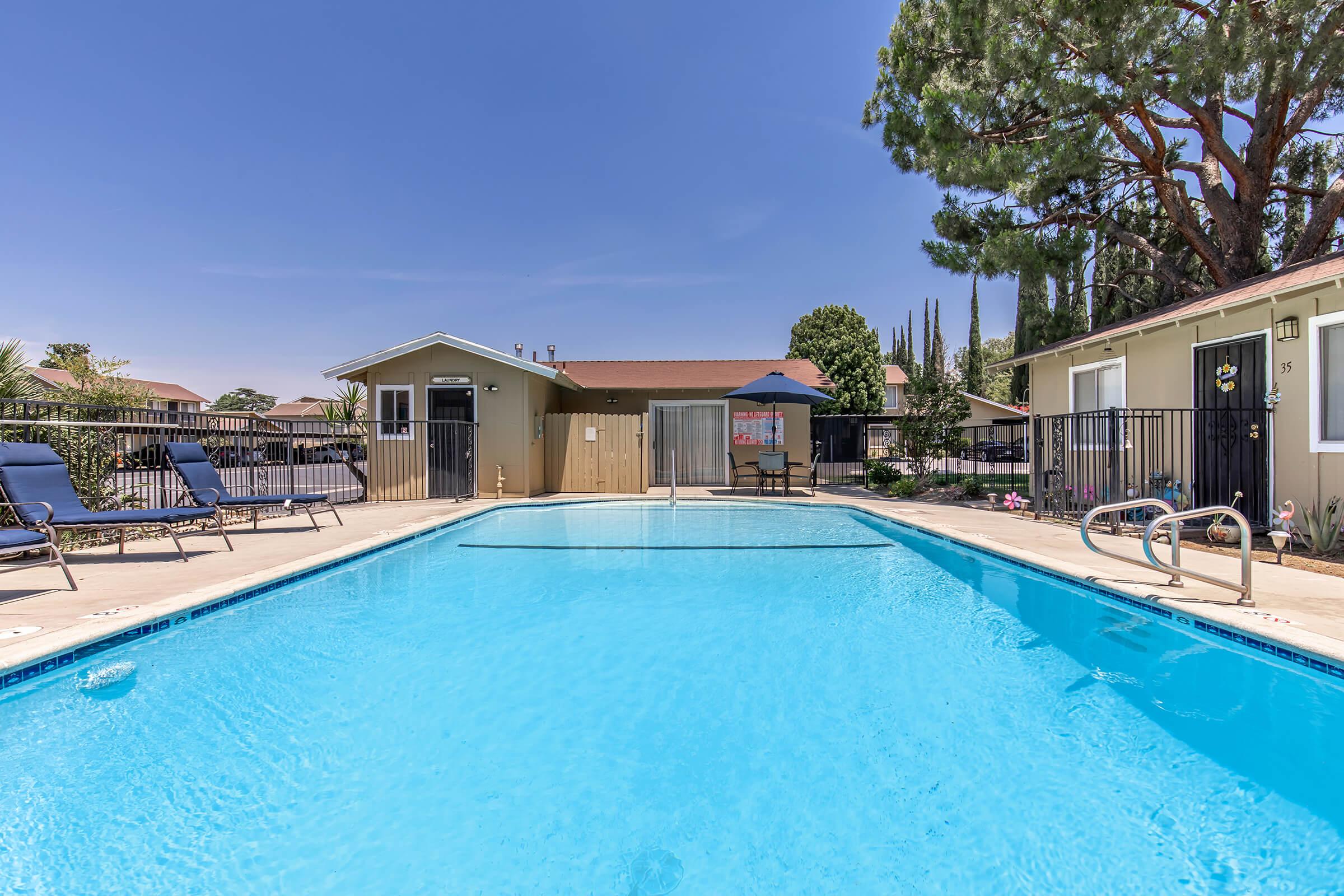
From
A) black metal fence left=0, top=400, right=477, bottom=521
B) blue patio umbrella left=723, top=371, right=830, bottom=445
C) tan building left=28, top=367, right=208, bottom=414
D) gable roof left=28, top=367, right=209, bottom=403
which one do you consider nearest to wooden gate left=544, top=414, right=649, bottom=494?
black metal fence left=0, top=400, right=477, bottom=521

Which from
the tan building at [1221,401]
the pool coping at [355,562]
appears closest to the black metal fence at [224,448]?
the pool coping at [355,562]

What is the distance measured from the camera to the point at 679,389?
1510cm

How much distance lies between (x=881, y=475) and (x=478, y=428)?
372 inches

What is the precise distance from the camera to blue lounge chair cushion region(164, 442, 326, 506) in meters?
7.22

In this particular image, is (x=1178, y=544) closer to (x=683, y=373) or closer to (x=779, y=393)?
(x=779, y=393)

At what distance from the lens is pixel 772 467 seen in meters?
13.4

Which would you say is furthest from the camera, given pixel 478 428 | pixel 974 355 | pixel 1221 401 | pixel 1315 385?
pixel 974 355

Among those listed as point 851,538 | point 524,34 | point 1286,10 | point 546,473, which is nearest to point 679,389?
point 546,473

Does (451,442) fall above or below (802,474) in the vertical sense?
above

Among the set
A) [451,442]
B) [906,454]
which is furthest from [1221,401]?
[451,442]

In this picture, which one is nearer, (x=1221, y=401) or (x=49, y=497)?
(x=49, y=497)

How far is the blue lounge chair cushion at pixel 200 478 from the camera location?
23.7ft

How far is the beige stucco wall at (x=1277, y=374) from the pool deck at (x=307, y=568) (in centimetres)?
208

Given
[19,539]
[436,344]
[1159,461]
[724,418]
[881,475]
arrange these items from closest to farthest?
1. [19,539]
2. [1159,461]
3. [436,344]
4. [881,475]
5. [724,418]
